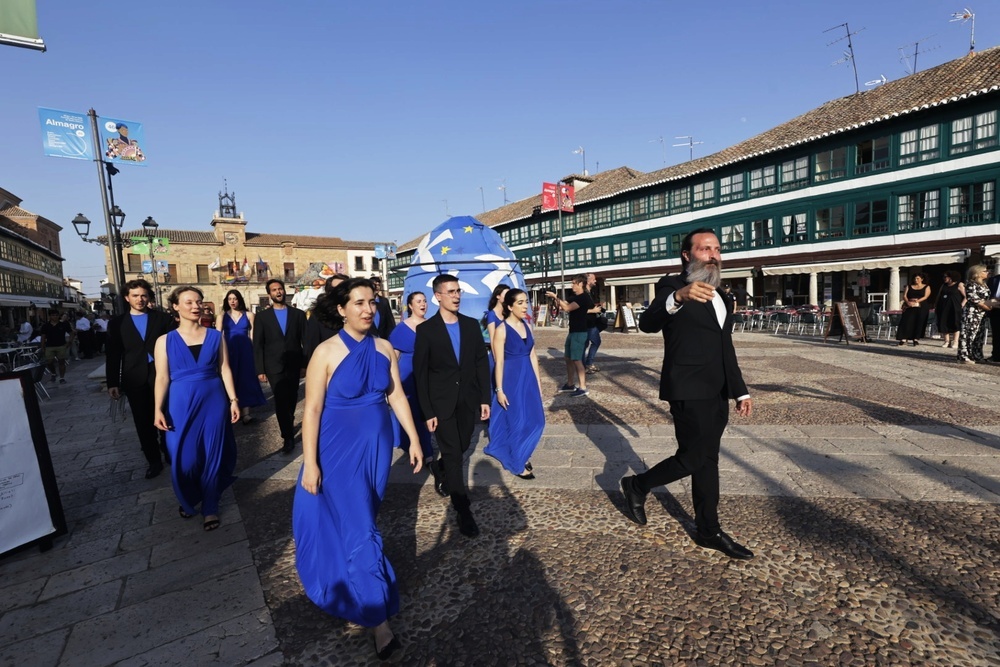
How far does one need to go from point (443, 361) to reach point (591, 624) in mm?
1874

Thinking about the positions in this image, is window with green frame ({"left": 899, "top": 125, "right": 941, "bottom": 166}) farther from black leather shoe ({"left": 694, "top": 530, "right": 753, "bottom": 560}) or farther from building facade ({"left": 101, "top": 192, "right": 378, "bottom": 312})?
building facade ({"left": 101, "top": 192, "right": 378, "bottom": 312})

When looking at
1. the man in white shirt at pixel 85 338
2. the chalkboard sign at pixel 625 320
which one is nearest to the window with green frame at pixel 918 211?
the chalkboard sign at pixel 625 320

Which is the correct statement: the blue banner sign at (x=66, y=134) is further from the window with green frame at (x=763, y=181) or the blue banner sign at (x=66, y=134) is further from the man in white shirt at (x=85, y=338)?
the window with green frame at (x=763, y=181)

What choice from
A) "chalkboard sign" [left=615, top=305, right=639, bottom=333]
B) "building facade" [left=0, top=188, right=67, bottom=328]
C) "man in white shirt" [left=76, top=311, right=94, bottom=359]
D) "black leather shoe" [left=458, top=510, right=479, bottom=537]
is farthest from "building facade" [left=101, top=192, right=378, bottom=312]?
"black leather shoe" [left=458, top=510, right=479, bottom=537]

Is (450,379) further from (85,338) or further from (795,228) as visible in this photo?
(795,228)

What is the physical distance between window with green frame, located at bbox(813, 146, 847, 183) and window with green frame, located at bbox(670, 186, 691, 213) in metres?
6.93

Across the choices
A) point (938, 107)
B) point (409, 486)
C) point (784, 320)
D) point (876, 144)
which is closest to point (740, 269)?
point (784, 320)

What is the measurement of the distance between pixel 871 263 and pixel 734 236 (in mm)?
6934

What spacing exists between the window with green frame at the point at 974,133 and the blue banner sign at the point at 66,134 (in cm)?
2709

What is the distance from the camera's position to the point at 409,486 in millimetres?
4242

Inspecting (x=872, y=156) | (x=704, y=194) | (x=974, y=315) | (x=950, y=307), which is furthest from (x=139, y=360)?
(x=704, y=194)

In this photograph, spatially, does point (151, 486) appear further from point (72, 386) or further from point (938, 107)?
point (938, 107)

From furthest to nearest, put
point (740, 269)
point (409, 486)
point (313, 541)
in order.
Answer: point (740, 269) → point (409, 486) → point (313, 541)

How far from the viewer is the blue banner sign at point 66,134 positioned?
31.3 ft
